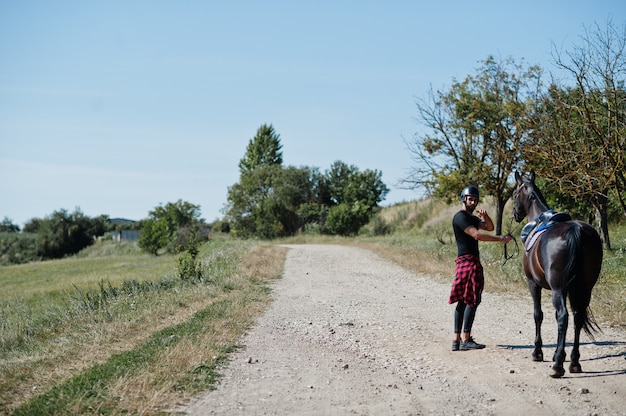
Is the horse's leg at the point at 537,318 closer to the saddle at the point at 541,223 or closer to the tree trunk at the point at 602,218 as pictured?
the saddle at the point at 541,223

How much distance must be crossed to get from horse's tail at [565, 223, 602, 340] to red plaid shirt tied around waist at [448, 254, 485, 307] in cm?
134

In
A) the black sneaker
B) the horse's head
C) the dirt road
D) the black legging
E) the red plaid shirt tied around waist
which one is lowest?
the dirt road

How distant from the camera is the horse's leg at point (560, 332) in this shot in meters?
6.14

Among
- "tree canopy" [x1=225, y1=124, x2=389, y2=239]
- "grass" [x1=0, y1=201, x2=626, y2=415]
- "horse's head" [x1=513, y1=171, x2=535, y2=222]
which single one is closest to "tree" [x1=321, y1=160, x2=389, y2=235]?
"tree canopy" [x1=225, y1=124, x2=389, y2=239]

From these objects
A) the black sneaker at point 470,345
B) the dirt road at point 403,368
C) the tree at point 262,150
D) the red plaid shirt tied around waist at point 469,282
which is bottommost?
the dirt road at point 403,368

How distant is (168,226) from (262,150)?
→ 1028 inches

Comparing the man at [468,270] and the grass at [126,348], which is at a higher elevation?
the man at [468,270]

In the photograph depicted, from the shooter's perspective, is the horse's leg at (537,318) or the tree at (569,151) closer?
the horse's leg at (537,318)

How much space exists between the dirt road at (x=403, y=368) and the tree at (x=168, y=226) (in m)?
36.5

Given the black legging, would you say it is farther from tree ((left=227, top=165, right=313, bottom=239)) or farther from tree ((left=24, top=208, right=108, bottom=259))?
tree ((left=24, top=208, right=108, bottom=259))

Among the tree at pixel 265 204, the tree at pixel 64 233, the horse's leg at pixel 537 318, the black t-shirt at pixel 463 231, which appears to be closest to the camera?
the horse's leg at pixel 537 318

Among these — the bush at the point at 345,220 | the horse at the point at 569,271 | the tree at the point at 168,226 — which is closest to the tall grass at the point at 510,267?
the horse at the point at 569,271

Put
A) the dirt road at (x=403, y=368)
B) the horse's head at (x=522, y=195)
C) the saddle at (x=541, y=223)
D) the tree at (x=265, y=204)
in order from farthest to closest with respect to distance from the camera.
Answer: the tree at (x=265, y=204) < the horse's head at (x=522, y=195) < the saddle at (x=541, y=223) < the dirt road at (x=403, y=368)

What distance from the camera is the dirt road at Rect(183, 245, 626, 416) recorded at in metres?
5.38
